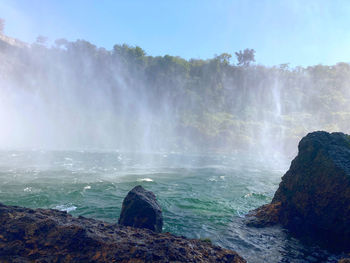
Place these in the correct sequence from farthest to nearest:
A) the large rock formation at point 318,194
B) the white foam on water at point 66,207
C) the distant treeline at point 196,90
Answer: the distant treeline at point 196,90 < the white foam on water at point 66,207 < the large rock formation at point 318,194

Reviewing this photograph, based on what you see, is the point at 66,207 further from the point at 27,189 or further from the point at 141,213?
the point at 141,213

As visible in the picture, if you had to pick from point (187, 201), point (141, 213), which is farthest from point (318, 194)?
point (187, 201)

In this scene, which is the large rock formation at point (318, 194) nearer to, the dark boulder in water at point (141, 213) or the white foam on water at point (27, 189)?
the dark boulder in water at point (141, 213)

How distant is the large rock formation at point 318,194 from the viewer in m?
6.08

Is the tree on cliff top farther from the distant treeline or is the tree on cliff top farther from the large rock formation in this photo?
the large rock formation

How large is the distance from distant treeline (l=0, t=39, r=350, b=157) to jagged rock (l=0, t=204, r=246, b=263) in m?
48.5

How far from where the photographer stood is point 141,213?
659cm

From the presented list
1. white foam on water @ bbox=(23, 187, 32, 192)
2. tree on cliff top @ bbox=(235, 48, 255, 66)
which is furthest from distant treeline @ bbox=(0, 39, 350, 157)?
white foam on water @ bbox=(23, 187, 32, 192)

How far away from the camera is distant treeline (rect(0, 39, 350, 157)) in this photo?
5684cm

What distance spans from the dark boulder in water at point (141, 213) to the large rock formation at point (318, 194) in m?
3.55

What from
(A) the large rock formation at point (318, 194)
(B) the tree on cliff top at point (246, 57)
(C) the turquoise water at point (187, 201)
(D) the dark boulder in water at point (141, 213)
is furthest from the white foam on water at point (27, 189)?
(B) the tree on cliff top at point (246, 57)

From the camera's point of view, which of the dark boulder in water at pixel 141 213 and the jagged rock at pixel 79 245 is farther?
the dark boulder in water at pixel 141 213

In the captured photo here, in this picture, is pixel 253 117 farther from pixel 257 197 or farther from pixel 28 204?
pixel 28 204

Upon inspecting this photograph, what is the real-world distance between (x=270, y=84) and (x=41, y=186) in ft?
263
